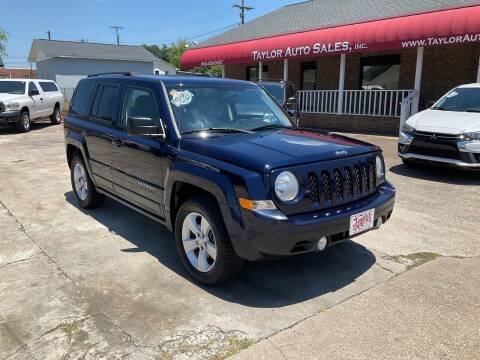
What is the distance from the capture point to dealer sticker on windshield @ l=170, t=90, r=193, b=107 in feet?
13.9

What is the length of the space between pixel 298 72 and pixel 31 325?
18426 millimetres

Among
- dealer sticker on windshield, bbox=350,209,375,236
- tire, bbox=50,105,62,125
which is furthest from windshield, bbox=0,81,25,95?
dealer sticker on windshield, bbox=350,209,375,236

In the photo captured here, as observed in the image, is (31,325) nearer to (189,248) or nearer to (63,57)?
(189,248)

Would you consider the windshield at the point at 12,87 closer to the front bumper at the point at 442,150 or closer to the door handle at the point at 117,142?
the door handle at the point at 117,142

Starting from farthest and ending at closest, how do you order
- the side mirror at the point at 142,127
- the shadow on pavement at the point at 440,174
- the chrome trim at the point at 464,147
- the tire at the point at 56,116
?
the tire at the point at 56,116 < the shadow on pavement at the point at 440,174 < the chrome trim at the point at 464,147 < the side mirror at the point at 142,127

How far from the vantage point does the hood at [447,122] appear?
7383 mm

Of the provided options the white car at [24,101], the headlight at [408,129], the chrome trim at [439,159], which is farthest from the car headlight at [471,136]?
the white car at [24,101]

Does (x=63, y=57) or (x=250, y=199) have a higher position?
(x=63, y=57)

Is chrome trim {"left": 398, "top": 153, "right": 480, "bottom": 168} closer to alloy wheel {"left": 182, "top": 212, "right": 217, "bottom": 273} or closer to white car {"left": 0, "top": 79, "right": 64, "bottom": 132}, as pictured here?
alloy wheel {"left": 182, "top": 212, "right": 217, "bottom": 273}

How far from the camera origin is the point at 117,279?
3.95 metres

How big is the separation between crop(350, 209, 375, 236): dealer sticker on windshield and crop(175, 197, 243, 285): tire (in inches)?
38.5

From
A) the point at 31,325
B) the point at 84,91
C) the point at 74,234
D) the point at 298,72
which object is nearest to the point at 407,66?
the point at 298,72

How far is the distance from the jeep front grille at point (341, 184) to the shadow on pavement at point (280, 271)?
0.79 meters

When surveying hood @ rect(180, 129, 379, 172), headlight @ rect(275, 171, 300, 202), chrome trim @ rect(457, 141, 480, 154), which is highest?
hood @ rect(180, 129, 379, 172)
